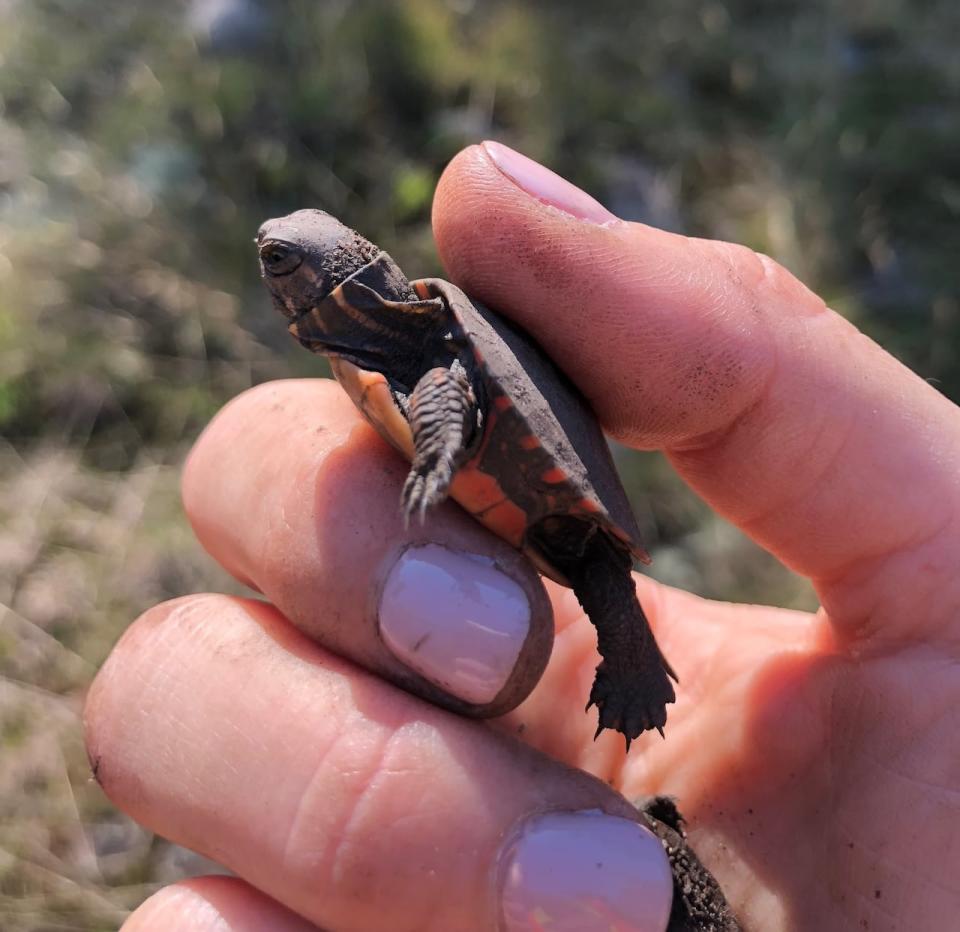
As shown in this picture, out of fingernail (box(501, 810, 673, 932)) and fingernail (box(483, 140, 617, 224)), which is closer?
fingernail (box(501, 810, 673, 932))

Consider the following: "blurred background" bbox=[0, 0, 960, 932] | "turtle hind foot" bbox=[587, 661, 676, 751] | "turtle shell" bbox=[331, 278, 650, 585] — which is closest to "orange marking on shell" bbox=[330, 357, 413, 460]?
"turtle shell" bbox=[331, 278, 650, 585]

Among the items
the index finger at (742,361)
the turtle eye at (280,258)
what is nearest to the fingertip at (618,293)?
the index finger at (742,361)

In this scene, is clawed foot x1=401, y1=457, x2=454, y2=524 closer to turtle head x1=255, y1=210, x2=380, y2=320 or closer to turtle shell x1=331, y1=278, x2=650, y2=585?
turtle shell x1=331, y1=278, x2=650, y2=585

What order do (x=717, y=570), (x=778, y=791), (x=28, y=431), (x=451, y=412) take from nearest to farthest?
1. (x=451, y=412)
2. (x=778, y=791)
3. (x=717, y=570)
4. (x=28, y=431)

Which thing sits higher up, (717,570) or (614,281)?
(614,281)

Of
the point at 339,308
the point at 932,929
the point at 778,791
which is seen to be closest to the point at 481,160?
the point at 339,308

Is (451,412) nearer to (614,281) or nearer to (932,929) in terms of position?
(614,281)

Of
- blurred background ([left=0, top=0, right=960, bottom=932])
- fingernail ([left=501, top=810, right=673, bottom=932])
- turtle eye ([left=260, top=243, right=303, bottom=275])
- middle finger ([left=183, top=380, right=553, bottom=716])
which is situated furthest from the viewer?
blurred background ([left=0, top=0, right=960, bottom=932])

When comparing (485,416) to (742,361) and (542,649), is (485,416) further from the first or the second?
(742,361)

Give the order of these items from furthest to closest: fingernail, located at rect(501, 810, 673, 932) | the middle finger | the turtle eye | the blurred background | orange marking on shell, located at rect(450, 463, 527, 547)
A: 1. the blurred background
2. the turtle eye
3. orange marking on shell, located at rect(450, 463, 527, 547)
4. the middle finger
5. fingernail, located at rect(501, 810, 673, 932)
